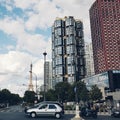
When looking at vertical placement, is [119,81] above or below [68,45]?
below

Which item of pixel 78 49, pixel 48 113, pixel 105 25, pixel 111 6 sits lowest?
pixel 48 113

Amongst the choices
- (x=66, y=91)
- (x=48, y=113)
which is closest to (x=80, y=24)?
(x=66, y=91)

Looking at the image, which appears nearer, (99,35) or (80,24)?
(80,24)

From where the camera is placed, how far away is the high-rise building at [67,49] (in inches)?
6373

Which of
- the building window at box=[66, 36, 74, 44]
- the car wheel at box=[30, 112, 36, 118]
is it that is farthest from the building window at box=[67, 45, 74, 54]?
the car wheel at box=[30, 112, 36, 118]

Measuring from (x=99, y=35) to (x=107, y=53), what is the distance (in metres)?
16.8

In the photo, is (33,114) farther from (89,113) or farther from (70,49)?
(70,49)

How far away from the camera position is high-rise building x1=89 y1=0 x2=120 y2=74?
187m

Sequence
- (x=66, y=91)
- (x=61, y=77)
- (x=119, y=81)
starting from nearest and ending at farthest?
1. (x=66, y=91)
2. (x=119, y=81)
3. (x=61, y=77)

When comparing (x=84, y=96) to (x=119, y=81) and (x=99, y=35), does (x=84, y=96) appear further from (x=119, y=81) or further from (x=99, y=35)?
(x=99, y=35)

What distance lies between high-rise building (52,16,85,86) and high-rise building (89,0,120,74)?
2191cm

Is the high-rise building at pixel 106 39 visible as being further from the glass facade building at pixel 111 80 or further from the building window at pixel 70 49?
the glass facade building at pixel 111 80

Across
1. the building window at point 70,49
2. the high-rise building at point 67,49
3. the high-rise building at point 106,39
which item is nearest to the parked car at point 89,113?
the high-rise building at point 67,49

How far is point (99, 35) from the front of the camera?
644 feet
